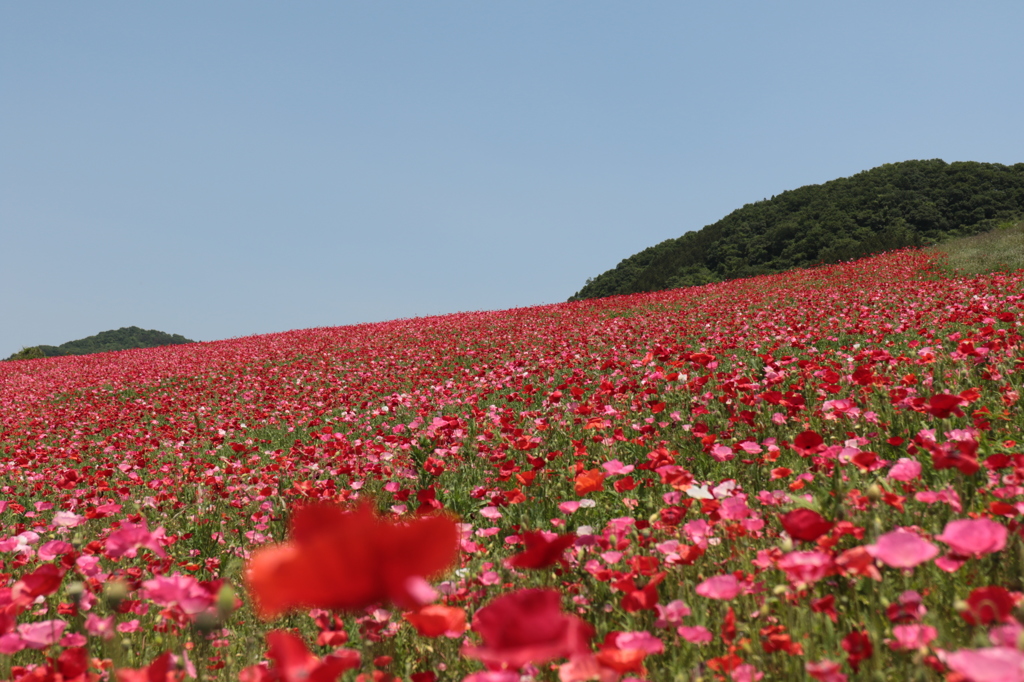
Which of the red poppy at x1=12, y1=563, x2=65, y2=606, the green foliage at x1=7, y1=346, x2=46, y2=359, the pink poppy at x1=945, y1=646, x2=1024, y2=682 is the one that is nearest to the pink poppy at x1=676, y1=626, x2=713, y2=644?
the pink poppy at x1=945, y1=646, x2=1024, y2=682

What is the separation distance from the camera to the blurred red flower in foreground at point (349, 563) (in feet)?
2.87

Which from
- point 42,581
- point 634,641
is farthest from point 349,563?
point 42,581

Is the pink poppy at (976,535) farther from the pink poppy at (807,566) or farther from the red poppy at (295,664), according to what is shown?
the red poppy at (295,664)

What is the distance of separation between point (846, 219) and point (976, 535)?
4948 cm

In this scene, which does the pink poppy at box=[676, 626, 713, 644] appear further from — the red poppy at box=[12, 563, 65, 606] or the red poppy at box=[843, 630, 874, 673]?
the red poppy at box=[12, 563, 65, 606]

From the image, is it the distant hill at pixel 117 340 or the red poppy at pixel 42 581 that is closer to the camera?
the red poppy at pixel 42 581

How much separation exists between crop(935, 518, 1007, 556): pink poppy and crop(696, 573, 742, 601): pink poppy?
0.58 metres

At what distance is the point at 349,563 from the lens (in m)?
0.91

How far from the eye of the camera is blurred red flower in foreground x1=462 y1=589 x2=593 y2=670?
94 cm

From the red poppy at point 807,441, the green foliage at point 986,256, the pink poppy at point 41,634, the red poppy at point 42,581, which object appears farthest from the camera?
the green foliage at point 986,256

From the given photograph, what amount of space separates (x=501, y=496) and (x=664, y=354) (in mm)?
2787

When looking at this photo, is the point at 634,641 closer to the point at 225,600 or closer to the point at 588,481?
the point at 588,481

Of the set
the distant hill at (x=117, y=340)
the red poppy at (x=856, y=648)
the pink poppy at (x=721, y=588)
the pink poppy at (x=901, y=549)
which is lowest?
the red poppy at (x=856, y=648)

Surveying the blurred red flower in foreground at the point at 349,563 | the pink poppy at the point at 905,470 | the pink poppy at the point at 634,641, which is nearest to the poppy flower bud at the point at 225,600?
the blurred red flower in foreground at the point at 349,563
